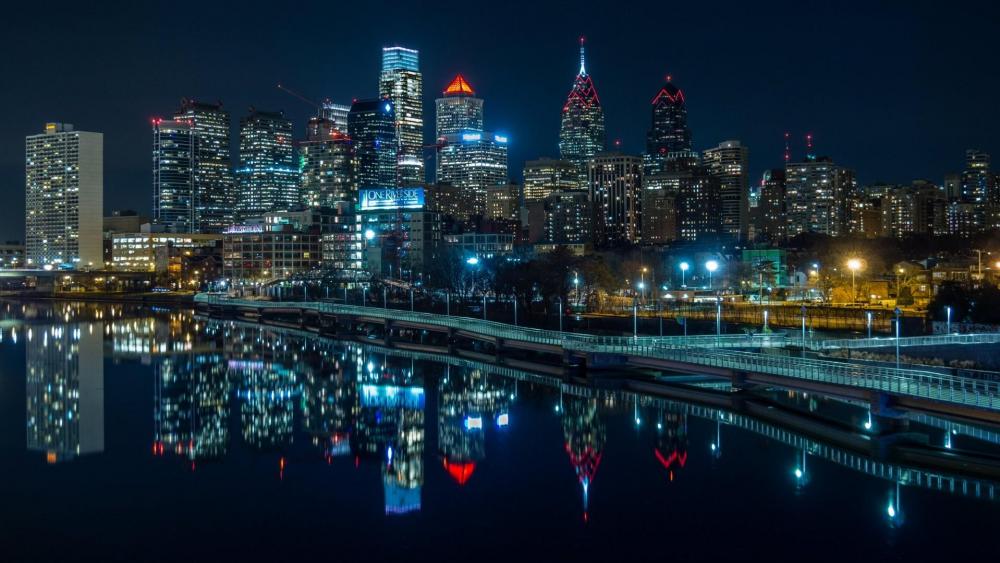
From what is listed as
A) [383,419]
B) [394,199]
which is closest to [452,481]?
[383,419]

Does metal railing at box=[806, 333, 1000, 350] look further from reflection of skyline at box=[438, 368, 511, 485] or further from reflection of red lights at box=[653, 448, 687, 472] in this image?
reflection of red lights at box=[653, 448, 687, 472]

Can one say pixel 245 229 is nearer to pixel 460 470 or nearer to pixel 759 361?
pixel 759 361

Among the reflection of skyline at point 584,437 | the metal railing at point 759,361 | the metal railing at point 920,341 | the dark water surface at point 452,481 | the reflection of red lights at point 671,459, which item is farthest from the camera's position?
the metal railing at point 920,341

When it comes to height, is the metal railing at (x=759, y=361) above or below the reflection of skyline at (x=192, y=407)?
above

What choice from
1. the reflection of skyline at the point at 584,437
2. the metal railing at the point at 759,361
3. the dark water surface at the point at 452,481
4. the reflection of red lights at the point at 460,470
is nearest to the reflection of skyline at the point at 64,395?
the dark water surface at the point at 452,481

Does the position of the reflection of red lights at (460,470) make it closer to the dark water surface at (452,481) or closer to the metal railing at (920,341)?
the dark water surface at (452,481)

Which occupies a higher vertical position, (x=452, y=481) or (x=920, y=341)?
(x=920, y=341)

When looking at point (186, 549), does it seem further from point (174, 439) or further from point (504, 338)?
point (504, 338)
